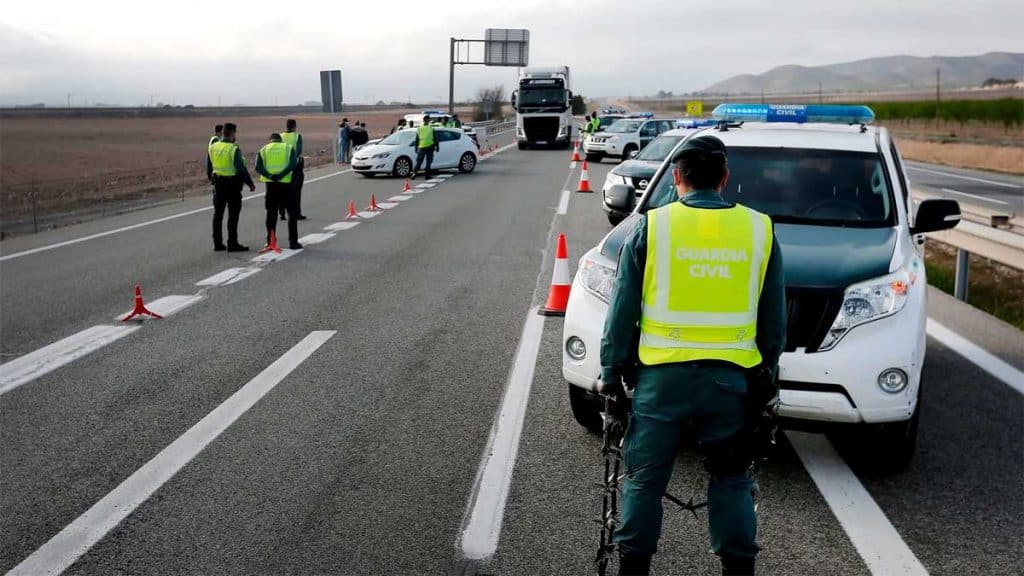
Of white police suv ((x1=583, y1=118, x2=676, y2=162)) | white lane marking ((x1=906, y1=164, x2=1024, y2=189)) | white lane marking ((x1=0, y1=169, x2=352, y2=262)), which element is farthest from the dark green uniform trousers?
white police suv ((x1=583, y1=118, x2=676, y2=162))

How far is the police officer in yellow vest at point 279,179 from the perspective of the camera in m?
15.4

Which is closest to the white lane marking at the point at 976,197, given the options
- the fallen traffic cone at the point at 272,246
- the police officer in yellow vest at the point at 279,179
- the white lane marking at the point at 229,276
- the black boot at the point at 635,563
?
the police officer in yellow vest at the point at 279,179

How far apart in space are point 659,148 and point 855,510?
609 inches

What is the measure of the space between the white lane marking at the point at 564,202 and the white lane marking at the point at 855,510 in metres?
14.6

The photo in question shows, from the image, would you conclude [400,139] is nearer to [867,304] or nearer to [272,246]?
[272,246]

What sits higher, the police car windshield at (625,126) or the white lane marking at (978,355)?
the police car windshield at (625,126)

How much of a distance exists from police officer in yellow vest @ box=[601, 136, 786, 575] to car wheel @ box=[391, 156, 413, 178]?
2824 centimetres

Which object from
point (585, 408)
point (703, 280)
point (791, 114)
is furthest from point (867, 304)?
point (791, 114)

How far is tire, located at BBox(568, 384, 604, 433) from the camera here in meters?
6.31

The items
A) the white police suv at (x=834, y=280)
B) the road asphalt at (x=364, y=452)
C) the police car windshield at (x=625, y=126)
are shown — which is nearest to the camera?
the road asphalt at (x=364, y=452)

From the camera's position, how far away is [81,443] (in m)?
6.45

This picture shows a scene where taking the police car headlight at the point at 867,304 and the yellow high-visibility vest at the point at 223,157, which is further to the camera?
the yellow high-visibility vest at the point at 223,157

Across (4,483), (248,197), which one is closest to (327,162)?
(248,197)

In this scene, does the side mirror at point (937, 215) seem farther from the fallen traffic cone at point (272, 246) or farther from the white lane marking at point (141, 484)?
the fallen traffic cone at point (272, 246)
